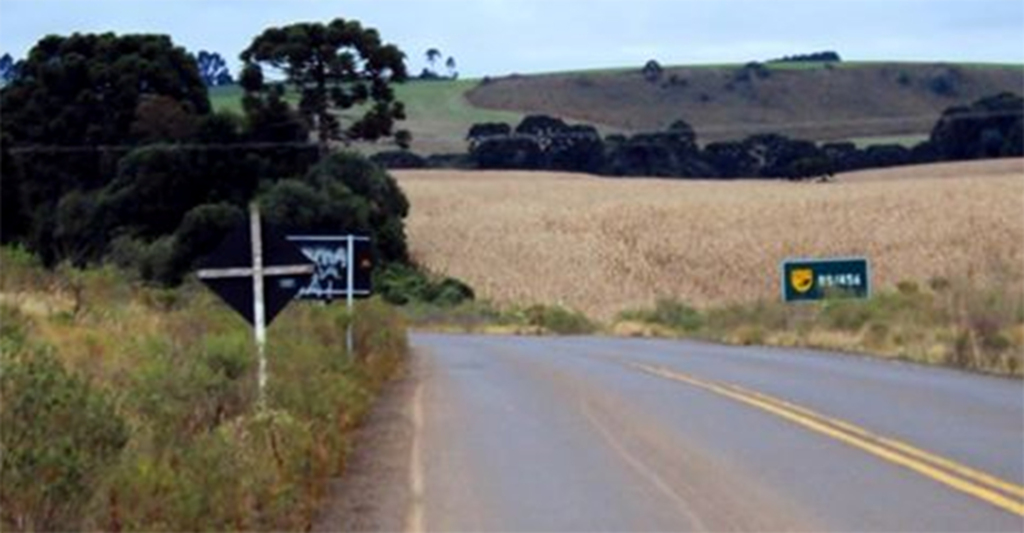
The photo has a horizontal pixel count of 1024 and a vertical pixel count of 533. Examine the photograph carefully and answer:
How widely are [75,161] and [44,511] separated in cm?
6082

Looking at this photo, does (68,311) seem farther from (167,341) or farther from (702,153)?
(702,153)

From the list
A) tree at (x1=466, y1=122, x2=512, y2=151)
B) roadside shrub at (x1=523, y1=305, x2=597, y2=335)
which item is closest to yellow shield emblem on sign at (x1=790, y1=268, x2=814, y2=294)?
roadside shrub at (x1=523, y1=305, x2=597, y2=335)

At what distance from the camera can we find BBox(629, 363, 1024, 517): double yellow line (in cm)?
1627

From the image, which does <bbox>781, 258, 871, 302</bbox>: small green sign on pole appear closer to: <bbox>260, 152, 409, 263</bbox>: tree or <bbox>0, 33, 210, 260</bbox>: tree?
<bbox>260, 152, 409, 263</bbox>: tree

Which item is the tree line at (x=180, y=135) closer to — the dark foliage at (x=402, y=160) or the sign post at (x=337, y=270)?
the sign post at (x=337, y=270)

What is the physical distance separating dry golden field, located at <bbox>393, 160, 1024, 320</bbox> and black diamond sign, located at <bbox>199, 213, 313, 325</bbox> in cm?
4875

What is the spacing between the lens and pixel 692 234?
85.2 m

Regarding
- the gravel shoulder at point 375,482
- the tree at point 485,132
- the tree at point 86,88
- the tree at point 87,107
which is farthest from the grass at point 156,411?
the tree at point 485,132

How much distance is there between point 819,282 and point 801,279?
623 millimetres

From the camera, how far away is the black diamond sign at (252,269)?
1897cm

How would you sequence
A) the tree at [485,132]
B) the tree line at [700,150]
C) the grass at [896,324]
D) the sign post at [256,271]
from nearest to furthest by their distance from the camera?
the sign post at [256,271] < the grass at [896,324] < the tree line at [700,150] < the tree at [485,132]

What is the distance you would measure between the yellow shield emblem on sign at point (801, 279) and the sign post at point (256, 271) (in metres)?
36.6

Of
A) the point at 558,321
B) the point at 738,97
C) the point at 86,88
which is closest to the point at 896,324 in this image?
the point at 558,321

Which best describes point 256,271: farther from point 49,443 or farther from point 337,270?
point 337,270
